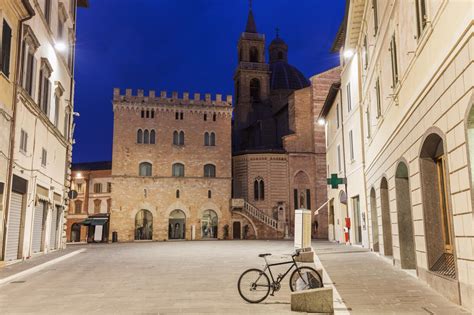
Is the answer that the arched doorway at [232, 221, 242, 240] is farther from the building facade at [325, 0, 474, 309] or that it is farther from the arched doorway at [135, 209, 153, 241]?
the building facade at [325, 0, 474, 309]

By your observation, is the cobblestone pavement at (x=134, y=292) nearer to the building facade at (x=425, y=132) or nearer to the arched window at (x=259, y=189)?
the building facade at (x=425, y=132)

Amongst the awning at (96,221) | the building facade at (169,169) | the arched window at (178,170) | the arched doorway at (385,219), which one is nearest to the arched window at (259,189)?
the building facade at (169,169)

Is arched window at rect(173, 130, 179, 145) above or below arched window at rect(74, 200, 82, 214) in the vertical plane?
above

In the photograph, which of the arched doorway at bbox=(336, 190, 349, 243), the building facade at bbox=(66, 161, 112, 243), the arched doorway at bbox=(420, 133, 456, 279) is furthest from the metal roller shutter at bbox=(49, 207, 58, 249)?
the building facade at bbox=(66, 161, 112, 243)

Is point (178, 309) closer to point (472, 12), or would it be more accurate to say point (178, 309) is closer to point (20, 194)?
point (472, 12)

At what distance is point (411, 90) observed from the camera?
9.95 meters

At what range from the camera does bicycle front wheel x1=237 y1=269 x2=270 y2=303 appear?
810 cm

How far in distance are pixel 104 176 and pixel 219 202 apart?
58.5 feet

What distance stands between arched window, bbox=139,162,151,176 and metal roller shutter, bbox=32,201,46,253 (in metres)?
21.9

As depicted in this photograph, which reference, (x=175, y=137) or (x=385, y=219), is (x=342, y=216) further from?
(x=175, y=137)

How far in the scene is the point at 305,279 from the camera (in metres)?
9.13

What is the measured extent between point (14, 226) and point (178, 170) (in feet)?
88.6

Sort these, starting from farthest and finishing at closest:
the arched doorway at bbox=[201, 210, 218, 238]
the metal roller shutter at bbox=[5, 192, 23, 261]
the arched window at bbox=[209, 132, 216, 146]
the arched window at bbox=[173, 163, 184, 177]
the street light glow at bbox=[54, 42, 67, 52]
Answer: the arched window at bbox=[209, 132, 216, 146] < the arched window at bbox=[173, 163, 184, 177] < the arched doorway at bbox=[201, 210, 218, 238] < the street light glow at bbox=[54, 42, 67, 52] < the metal roller shutter at bbox=[5, 192, 23, 261]

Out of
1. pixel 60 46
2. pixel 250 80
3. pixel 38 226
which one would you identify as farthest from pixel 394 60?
pixel 250 80
